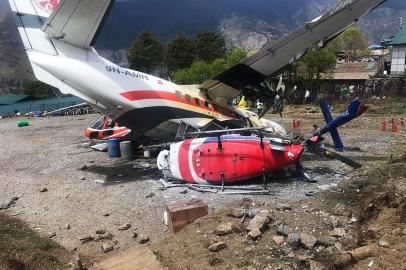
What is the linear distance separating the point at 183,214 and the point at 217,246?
190cm

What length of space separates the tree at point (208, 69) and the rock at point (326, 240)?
48489mm

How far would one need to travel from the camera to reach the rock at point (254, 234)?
8.29 metres

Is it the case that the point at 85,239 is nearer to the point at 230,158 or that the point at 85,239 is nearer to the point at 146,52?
the point at 230,158

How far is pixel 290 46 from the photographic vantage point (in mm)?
16359

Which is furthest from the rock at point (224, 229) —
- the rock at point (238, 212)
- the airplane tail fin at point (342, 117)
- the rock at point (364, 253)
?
the airplane tail fin at point (342, 117)

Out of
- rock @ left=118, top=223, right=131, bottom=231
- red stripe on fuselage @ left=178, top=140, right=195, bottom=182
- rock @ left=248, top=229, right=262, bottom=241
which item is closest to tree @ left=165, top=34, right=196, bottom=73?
red stripe on fuselage @ left=178, top=140, right=195, bottom=182

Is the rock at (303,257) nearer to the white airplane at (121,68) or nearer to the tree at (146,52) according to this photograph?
the white airplane at (121,68)

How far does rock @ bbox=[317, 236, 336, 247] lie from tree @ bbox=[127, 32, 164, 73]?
80.4 metres

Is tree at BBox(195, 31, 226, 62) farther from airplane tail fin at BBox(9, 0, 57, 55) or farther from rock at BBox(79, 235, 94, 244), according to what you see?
rock at BBox(79, 235, 94, 244)

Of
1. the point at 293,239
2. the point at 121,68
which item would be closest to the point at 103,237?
the point at 293,239

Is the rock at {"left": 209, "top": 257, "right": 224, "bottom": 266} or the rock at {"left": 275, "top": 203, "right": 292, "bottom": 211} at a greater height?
the rock at {"left": 275, "top": 203, "right": 292, "bottom": 211}

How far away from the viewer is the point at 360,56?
9194 centimetres

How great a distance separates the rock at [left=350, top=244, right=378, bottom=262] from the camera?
6.74 meters

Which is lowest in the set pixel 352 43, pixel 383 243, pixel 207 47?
pixel 383 243
